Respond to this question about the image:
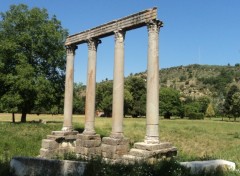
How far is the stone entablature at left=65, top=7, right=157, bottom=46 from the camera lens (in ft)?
60.4

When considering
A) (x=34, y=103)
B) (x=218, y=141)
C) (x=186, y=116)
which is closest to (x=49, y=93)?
(x=34, y=103)

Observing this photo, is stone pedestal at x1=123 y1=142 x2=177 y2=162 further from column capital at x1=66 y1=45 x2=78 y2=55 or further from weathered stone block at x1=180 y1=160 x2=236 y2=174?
column capital at x1=66 y1=45 x2=78 y2=55

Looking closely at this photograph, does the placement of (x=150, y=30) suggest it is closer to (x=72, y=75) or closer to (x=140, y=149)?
(x=140, y=149)

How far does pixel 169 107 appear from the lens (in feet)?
314

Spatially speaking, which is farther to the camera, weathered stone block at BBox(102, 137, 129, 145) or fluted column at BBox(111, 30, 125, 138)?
fluted column at BBox(111, 30, 125, 138)

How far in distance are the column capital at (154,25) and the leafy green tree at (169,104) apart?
7739 cm

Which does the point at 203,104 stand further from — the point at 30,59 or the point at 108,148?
the point at 108,148

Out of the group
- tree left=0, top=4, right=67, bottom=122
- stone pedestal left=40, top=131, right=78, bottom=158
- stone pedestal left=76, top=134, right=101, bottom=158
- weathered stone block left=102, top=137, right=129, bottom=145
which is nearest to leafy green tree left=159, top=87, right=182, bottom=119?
tree left=0, top=4, right=67, bottom=122

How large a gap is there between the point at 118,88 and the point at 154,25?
14.4ft

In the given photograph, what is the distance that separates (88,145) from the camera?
20.9 metres

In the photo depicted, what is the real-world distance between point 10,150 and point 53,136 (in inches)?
145

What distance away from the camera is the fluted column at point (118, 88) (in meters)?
19.7

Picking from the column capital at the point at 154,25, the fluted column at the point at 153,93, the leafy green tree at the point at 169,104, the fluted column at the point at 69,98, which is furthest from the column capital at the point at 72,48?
the leafy green tree at the point at 169,104

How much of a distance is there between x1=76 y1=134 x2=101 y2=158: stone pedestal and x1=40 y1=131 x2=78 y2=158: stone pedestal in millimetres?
1648
